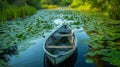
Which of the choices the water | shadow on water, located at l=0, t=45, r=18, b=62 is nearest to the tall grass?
the water

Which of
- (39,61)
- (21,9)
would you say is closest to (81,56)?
(39,61)

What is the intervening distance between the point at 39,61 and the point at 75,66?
167 centimetres

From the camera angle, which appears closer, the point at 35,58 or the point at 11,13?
the point at 35,58

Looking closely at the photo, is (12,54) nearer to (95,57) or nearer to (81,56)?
(81,56)

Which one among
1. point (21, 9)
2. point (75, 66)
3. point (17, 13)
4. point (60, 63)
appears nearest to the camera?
point (60, 63)

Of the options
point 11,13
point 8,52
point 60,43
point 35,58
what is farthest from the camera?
point 11,13

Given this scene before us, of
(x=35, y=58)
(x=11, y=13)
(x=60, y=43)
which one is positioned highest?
(x=11, y=13)

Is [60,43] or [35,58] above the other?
[60,43]

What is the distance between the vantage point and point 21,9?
86.0ft

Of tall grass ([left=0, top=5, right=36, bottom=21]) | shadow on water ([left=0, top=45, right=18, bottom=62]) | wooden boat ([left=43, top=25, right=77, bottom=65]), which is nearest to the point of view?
wooden boat ([left=43, top=25, right=77, bottom=65])

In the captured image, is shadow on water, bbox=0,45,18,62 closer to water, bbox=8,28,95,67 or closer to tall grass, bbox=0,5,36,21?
water, bbox=8,28,95,67

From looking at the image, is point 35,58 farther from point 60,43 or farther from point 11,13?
point 11,13

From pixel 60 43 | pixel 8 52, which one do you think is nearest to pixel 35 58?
pixel 8 52

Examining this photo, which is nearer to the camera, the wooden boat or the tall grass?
the wooden boat
